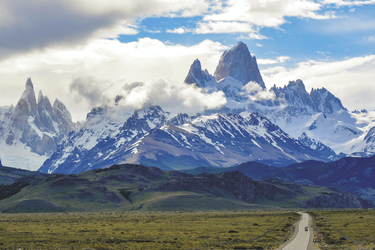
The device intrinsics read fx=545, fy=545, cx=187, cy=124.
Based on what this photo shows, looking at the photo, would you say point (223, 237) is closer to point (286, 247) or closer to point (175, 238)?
point (175, 238)

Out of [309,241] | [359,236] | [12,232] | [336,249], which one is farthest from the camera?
[12,232]

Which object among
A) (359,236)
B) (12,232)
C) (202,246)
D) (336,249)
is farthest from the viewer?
(12,232)

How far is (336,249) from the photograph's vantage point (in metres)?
88.6

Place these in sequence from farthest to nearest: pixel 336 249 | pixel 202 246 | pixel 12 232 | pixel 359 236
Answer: pixel 12 232, pixel 359 236, pixel 202 246, pixel 336 249

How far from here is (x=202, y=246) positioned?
96312 millimetres

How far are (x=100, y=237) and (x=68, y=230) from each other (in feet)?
70.6

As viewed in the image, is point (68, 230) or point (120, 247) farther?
point (68, 230)

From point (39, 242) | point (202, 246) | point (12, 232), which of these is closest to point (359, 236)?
point (202, 246)

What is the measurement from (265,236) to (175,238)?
19.0 m

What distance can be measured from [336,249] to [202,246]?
23.0m

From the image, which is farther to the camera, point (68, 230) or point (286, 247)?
point (68, 230)

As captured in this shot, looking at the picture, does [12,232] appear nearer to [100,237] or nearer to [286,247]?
[100,237]

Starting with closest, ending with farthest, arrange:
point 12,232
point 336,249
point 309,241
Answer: point 336,249, point 309,241, point 12,232

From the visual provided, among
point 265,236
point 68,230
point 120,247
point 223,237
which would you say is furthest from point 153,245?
point 68,230
